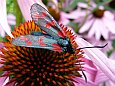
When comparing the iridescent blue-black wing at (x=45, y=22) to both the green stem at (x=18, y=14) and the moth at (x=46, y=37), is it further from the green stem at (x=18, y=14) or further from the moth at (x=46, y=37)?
the green stem at (x=18, y=14)

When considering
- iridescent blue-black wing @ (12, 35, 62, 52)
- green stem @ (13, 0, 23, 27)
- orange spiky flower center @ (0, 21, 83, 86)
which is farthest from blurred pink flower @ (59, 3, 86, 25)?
iridescent blue-black wing @ (12, 35, 62, 52)

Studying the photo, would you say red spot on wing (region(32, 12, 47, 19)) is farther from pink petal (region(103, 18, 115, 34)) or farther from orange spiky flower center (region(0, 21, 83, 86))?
pink petal (region(103, 18, 115, 34))

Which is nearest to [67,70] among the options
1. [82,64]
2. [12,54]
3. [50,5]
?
[82,64]

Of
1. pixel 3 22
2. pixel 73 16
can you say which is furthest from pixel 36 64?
pixel 73 16

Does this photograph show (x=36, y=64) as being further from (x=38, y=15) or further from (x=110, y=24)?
(x=110, y=24)

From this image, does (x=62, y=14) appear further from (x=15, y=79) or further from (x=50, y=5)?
(x=15, y=79)

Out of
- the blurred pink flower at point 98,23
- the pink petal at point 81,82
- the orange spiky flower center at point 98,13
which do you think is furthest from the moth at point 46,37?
the orange spiky flower center at point 98,13

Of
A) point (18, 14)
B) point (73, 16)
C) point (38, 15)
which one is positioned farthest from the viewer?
point (73, 16)
